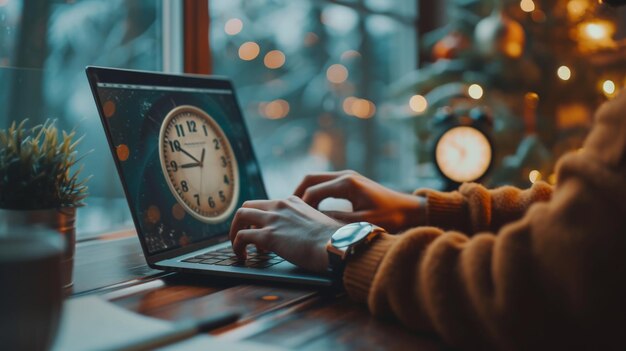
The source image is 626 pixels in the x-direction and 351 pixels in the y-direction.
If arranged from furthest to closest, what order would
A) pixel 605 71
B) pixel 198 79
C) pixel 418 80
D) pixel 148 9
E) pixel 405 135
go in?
1. pixel 405 135
2. pixel 418 80
3. pixel 605 71
4. pixel 148 9
5. pixel 198 79

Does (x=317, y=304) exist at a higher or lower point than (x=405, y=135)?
lower

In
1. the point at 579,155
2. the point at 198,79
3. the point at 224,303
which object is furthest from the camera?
the point at 198,79

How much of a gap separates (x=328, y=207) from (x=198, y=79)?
35 cm

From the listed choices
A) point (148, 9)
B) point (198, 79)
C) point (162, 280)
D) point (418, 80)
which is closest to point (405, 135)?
point (418, 80)

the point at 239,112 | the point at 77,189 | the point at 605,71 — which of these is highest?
the point at 605,71

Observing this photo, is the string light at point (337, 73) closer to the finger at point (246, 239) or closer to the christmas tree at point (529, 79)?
the christmas tree at point (529, 79)

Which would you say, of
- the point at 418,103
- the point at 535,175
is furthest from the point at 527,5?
the point at 535,175

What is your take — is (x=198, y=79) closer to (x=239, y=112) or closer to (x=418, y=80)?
(x=239, y=112)

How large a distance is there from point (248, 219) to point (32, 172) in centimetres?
31

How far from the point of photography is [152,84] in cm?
100

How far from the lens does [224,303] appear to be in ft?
2.36

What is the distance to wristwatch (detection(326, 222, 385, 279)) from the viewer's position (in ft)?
2.47

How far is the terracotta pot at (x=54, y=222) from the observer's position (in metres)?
0.72

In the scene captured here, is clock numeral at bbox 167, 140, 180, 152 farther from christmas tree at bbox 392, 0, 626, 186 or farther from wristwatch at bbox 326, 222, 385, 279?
christmas tree at bbox 392, 0, 626, 186
